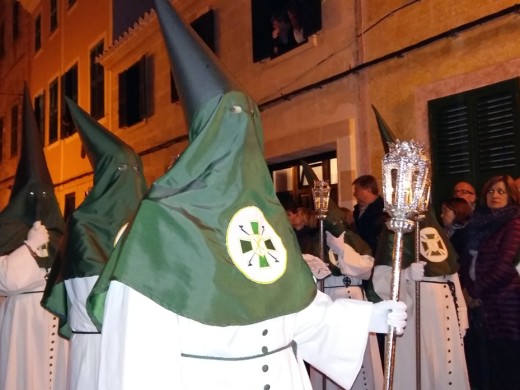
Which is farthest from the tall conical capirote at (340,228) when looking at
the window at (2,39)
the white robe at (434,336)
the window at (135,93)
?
the window at (2,39)

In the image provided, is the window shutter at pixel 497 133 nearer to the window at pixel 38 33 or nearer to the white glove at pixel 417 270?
the white glove at pixel 417 270

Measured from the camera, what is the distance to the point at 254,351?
2496mm

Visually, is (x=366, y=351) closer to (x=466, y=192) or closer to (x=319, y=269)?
(x=319, y=269)

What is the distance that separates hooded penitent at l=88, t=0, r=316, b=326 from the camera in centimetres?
235

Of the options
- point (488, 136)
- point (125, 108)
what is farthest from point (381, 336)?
point (125, 108)

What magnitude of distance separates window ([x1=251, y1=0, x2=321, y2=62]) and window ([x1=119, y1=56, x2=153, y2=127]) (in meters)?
4.55

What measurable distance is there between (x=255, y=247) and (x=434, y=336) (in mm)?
3355

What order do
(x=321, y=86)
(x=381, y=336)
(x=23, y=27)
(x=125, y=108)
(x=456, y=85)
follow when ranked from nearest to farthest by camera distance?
(x=381, y=336) < (x=456, y=85) < (x=321, y=86) < (x=125, y=108) < (x=23, y=27)

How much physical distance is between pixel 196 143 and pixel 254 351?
810mm

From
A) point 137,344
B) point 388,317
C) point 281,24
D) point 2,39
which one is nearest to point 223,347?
point 137,344

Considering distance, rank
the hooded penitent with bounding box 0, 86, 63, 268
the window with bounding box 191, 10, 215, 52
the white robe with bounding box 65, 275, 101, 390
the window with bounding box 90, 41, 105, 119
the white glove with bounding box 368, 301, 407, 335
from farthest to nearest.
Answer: the window with bounding box 90, 41, 105, 119 < the window with bounding box 191, 10, 215, 52 < the hooded penitent with bounding box 0, 86, 63, 268 < the white robe with bounding box 65, 275, 101, 390 < the white glove with bounding box 368, 301, 407, 335

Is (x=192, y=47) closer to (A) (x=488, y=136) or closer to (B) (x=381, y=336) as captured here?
(B) (x=381, y=336)

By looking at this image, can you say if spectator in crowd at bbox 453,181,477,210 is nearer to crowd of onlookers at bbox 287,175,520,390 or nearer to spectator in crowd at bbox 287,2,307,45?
crowd of onlookers at bbox 287,175,520,390

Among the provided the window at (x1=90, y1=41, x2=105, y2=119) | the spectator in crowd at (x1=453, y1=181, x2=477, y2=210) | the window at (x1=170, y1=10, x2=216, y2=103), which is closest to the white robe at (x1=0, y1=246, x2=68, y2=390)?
the spectator in crowd at (x1=453, y1=181, x2=477, y2=210)
